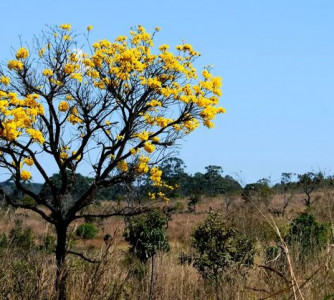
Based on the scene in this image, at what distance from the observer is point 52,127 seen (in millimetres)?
10992

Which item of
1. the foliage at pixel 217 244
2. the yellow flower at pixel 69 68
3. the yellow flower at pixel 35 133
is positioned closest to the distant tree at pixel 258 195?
the foliage at pixel 217 244

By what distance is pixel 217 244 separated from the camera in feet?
43.6

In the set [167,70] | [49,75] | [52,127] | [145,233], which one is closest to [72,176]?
[52,127]

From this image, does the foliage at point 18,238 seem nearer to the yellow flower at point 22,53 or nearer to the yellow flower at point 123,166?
the yellow flower at point 123,166

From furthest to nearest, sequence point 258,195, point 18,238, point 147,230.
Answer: point 147,230, point 18,238, point 258,195

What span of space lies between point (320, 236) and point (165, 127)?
764cm

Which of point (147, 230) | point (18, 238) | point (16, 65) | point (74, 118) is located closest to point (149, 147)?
point (74, 118)

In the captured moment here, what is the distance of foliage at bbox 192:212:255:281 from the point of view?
12.8 m

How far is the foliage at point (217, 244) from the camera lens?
504 inches

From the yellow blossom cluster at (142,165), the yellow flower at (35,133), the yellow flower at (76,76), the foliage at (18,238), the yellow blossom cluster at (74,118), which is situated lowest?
the foliage at (18,238)

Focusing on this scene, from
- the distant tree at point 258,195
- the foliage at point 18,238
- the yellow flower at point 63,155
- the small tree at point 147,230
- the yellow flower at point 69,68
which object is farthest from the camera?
the small tree at point 147,230

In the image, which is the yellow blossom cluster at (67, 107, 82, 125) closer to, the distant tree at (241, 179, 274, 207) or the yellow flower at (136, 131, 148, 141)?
the yellow flower at (136, 131, 148, 141)

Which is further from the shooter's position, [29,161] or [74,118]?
[74,118]

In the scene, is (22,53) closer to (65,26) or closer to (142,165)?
(65,26)
